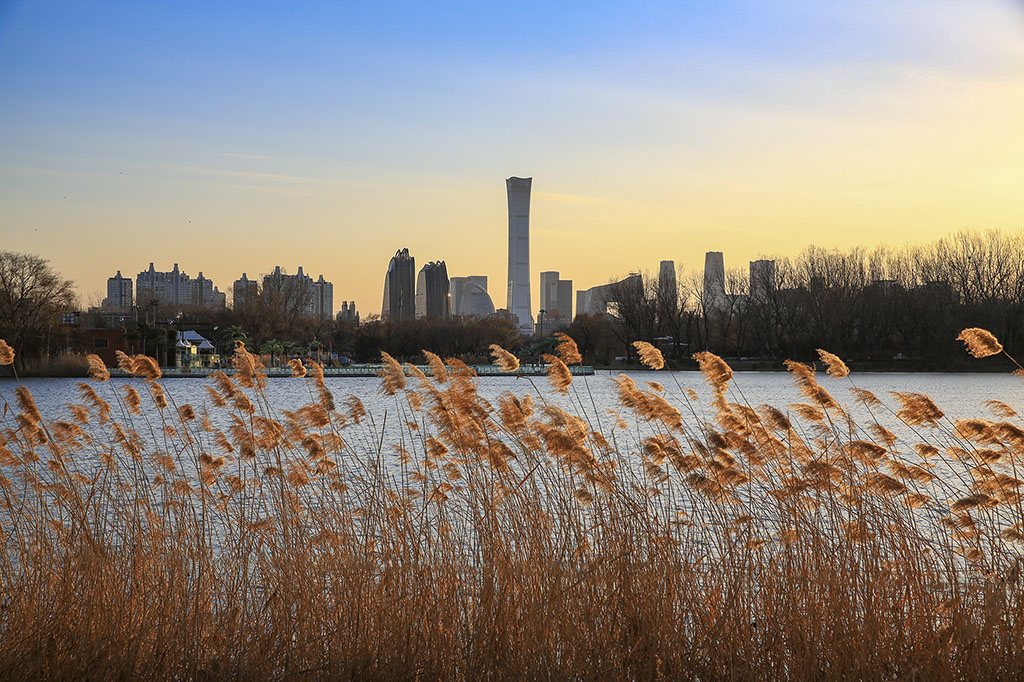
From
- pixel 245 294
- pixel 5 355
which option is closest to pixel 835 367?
pixel 5 355

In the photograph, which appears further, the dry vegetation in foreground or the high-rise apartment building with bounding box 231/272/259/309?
the high-rise apartment building with bounding box 231/272/259/309

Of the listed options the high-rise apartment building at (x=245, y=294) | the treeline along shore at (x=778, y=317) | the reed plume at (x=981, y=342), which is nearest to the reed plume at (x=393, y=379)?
the reed plume at (x=981, y=342)

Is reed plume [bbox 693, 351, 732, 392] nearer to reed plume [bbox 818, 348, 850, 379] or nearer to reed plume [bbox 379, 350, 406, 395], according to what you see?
reed plume [bbox 818, 348, 850, 379]

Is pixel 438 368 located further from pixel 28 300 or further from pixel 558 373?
pixel 28 300

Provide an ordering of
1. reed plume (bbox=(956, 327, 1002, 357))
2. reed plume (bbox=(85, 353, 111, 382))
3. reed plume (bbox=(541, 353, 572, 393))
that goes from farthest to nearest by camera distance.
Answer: reed plume (bbox=(85, 353, 111, 382)), reed plume (bbox=(541, 353, 572, 393)), reed plume (bbox=(956, 327, 1002, 357))

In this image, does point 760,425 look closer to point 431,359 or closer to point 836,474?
point 836,474

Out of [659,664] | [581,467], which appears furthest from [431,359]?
[659,664]

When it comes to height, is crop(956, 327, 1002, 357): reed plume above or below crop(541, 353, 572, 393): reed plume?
above

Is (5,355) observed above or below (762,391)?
above

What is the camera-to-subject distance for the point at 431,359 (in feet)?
22.9

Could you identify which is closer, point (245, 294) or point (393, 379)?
point (393, 379)

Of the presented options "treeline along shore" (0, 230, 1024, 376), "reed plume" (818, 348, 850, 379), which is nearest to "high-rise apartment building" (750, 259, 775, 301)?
"treeline along shore" (0, 230, 1024, 376)

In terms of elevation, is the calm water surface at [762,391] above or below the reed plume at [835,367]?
below

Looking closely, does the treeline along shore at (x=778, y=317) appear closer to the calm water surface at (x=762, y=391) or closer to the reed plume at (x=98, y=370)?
the calm water surface at (x=762, y=391)
